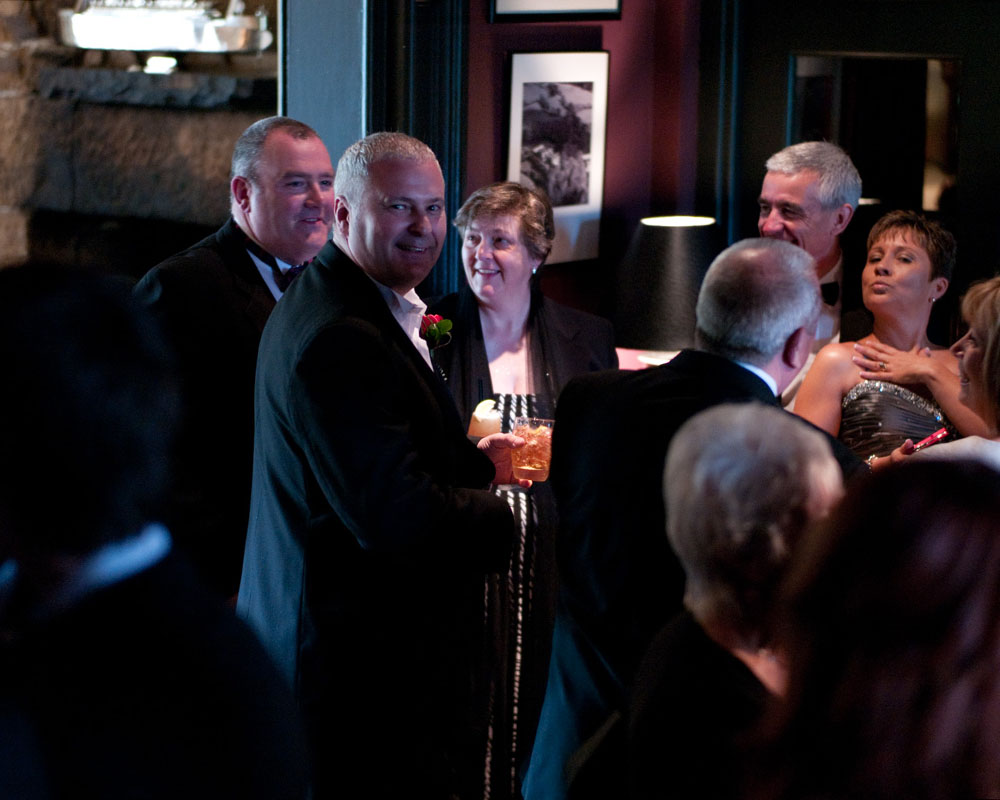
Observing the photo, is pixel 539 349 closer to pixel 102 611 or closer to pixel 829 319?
pixel 829 319

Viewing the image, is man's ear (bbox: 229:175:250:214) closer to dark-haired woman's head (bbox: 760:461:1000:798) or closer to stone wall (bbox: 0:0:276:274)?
stone wall (bbox: 0:0:276:274)

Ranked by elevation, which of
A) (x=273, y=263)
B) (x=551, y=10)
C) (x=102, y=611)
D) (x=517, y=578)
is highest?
(x=551, y=10)

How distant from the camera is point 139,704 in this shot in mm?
1026

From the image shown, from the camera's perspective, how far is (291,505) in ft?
7.32

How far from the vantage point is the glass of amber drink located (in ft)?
8.65

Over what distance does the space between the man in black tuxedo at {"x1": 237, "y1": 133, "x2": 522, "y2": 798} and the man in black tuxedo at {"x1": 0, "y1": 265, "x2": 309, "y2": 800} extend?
915mm

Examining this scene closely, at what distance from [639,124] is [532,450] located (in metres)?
2.36

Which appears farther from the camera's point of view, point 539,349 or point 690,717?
point 539,349

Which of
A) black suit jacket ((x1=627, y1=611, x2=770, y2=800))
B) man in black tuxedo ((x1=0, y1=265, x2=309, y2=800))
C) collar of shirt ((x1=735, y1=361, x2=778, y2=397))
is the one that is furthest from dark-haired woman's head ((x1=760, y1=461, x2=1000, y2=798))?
collar of shirt ((x1=735, y1=361, x2=778, y2=397))

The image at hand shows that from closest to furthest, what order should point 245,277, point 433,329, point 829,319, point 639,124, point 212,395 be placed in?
point 433,329 < point 212,395 < point 245,277 < point 829,319 < point 639,124

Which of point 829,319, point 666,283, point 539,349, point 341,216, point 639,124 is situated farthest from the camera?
point 639,124

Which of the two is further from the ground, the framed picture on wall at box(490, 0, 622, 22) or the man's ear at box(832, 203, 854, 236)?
the framed picture on wall at box(490, 0, 622, 22)

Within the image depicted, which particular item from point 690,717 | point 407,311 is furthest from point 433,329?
point 690,717

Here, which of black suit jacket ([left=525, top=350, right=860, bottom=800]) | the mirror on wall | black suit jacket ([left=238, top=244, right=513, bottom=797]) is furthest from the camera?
the mirror on wall
